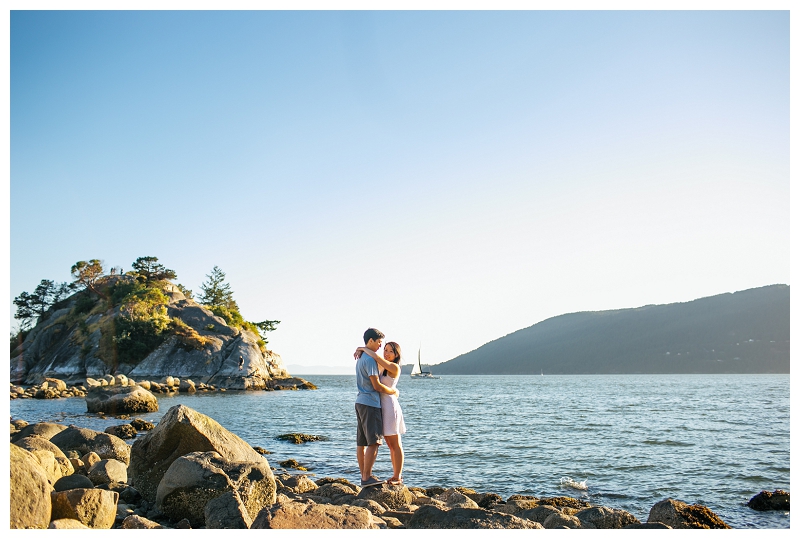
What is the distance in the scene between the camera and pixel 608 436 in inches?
960

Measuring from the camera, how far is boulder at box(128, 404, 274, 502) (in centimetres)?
930

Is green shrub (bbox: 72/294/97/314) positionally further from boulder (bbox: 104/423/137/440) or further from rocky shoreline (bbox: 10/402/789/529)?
rocky shoreline (bbox: 10/402/789/529)

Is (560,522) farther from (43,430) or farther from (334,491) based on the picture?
(43,430)

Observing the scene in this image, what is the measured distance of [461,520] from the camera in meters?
6.63

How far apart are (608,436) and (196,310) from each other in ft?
235

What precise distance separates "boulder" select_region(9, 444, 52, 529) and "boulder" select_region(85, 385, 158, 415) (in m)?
28.9

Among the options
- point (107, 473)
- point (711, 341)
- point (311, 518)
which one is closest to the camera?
point (311, 518)

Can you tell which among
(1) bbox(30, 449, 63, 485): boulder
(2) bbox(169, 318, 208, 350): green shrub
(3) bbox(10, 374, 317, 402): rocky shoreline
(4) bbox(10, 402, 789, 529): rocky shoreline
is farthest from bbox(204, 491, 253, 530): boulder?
(2) bbox(169, 318, 208, 350): green shrub

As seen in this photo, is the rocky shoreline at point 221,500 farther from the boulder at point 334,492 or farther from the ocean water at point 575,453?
the ocean water at point 575,453

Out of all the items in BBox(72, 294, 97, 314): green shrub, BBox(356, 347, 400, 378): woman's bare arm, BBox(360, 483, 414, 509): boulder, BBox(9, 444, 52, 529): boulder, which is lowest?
BBox(360, 483, 414, 509): boulder

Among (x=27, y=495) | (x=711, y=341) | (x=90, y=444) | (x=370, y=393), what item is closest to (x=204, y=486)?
(x=27, y=495)

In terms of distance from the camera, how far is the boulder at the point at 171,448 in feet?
A: 30.5

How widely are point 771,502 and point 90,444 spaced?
1590 cm

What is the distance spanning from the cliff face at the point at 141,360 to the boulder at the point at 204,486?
64.1 metres
